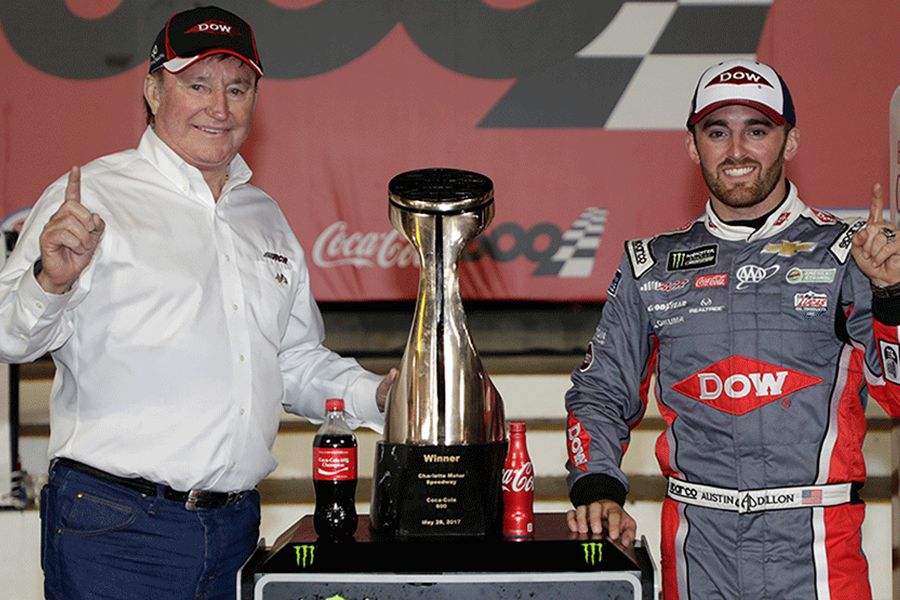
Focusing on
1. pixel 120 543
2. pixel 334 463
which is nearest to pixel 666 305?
pixel 334 463

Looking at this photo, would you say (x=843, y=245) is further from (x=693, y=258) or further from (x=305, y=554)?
(x=305, y=554)

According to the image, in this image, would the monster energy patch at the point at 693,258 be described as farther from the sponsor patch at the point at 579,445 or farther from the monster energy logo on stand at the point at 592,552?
the monster energy logo on stand at the point at 592,552

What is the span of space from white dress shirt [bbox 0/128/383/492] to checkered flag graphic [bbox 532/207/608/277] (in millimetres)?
1464

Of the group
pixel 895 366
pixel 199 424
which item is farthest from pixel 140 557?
pixel 895 366

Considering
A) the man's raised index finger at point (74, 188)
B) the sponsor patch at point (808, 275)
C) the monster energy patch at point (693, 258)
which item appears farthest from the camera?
the monster energy patch at point (693, 258)

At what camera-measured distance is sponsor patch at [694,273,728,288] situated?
2.36 m

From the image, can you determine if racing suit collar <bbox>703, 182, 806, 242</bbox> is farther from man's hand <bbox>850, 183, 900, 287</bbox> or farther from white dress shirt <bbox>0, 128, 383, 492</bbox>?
white dress shirt <bbox>0, 128, 383, 492</bbox>

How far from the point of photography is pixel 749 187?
235cm

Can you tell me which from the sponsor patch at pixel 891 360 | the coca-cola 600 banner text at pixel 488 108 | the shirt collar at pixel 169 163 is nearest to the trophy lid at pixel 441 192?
the shirt collar at pixel 169 163

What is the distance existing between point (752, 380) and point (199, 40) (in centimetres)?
132

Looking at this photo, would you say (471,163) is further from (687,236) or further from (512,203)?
(687,236)

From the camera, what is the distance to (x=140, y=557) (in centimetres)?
221

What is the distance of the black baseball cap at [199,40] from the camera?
2371 millimetres

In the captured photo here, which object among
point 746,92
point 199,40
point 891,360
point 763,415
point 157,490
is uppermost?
point 199,40
